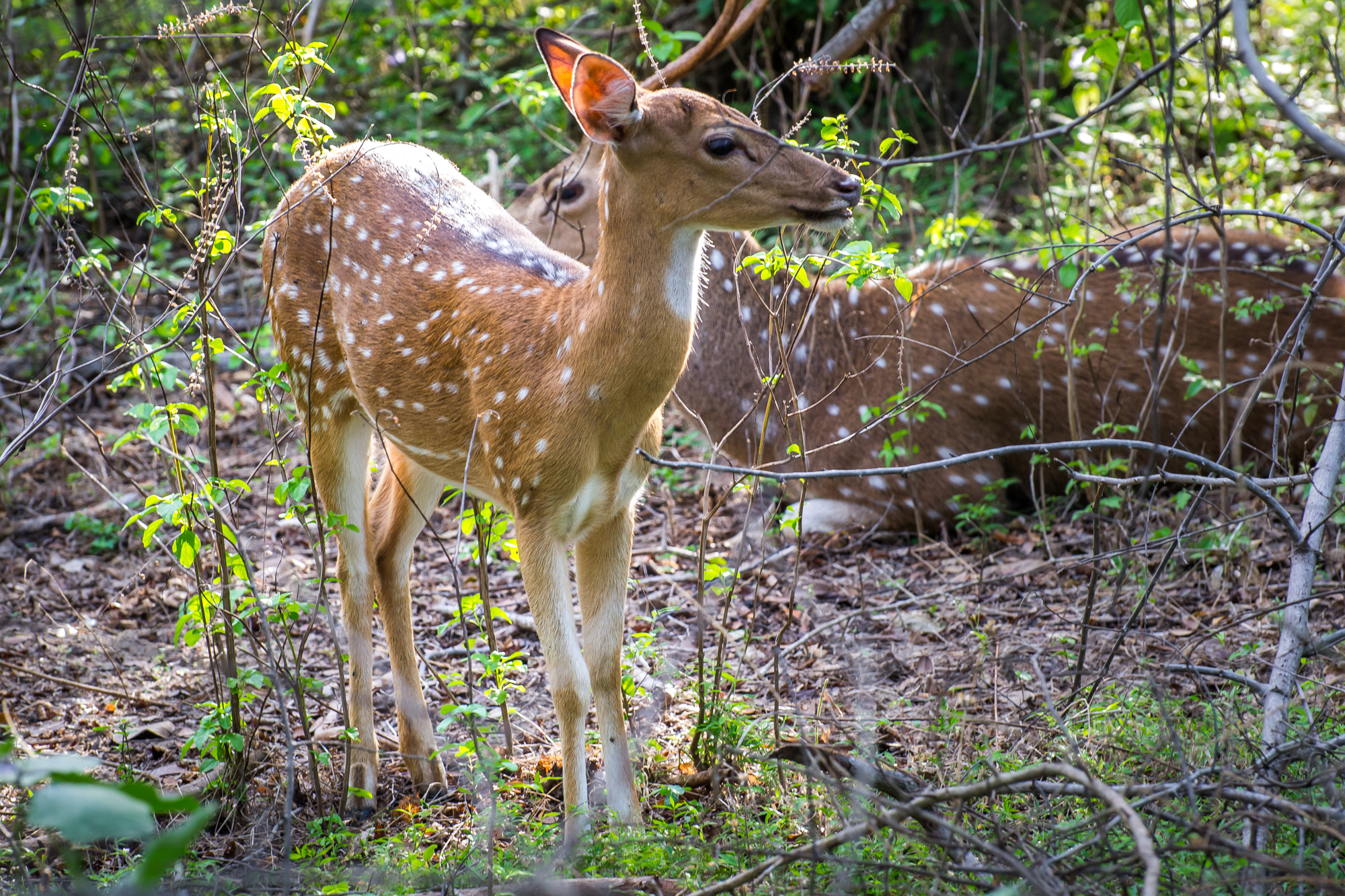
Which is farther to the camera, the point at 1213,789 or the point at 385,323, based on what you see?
the point at 385,323

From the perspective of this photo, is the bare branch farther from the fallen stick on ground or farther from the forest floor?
the fallen stick on ground

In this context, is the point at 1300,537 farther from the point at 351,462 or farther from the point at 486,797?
A: the point at 351,462

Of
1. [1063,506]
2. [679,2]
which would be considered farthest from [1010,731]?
[679,2]

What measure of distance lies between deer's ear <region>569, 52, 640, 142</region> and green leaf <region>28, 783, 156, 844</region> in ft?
7.07

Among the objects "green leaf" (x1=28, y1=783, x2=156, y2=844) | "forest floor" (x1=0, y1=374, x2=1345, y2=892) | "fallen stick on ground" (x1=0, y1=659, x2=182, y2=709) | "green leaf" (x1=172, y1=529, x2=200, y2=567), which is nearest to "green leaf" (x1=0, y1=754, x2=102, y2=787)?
"green leaf" (x1=28, y1=783, x2=156, y2=844)

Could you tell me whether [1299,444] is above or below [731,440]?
below

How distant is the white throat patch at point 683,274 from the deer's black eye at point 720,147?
210 mm

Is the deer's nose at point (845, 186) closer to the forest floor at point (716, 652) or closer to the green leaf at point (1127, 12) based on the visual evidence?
the forest floor at point (716, 652)

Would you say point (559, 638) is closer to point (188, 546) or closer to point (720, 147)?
point (188, 546)

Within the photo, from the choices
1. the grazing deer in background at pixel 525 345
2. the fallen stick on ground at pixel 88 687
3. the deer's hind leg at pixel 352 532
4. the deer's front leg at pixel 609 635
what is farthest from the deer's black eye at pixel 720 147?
the fallen stick on ground at pixel 88 687

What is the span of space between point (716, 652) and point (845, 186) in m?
1.92

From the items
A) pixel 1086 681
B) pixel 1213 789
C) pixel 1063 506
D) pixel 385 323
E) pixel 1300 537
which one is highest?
pixel 385 323

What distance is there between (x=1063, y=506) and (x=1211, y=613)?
113cm

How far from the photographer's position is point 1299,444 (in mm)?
4984
